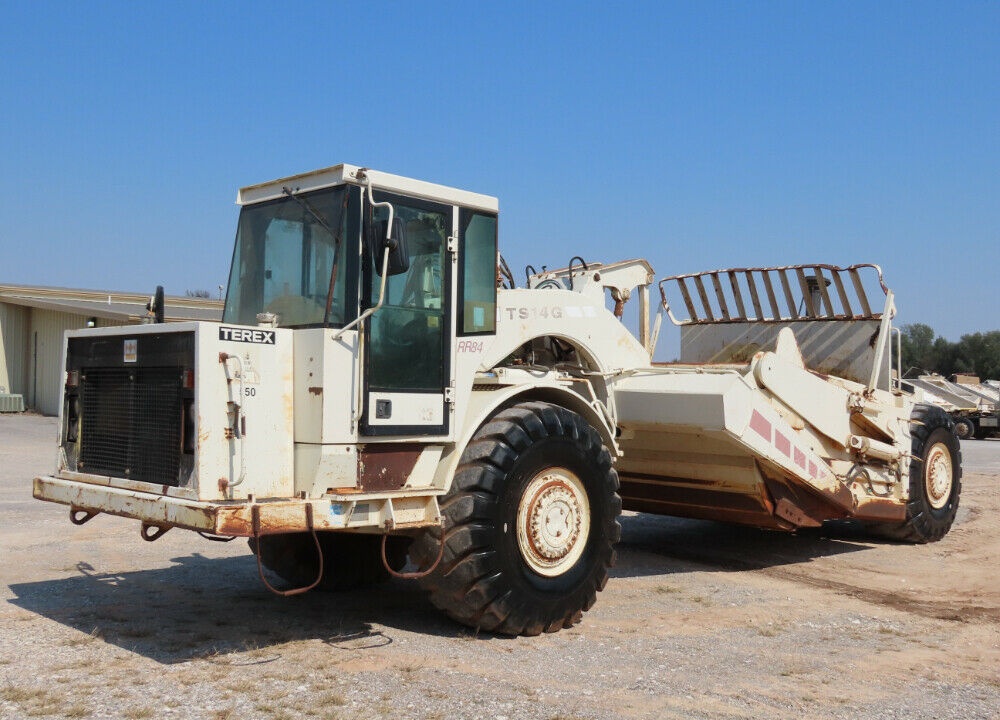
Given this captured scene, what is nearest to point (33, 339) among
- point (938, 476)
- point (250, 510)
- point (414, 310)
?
point (938, 476)

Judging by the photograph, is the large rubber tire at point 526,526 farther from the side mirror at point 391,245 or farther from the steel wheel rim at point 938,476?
the steel wheel rim at point 938,476

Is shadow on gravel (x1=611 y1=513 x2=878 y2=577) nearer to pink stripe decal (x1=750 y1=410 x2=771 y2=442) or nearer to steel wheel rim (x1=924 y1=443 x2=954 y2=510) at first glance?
steel wheel rim (x1=924 y1=443 x2=954 y2=510)

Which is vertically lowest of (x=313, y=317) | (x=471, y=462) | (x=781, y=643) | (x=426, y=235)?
(x=781, y=643)

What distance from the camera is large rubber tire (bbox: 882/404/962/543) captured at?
10352 mm

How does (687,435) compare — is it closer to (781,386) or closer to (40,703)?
(781,386)

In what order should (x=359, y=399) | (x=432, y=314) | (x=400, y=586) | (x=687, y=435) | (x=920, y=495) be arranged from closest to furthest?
(x=359, y=399)
(x=432, y=314)
(x=400, y=586)
(x=687, y=435)
(x=920, y=495)

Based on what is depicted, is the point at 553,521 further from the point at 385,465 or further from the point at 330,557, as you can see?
the point at 330,557

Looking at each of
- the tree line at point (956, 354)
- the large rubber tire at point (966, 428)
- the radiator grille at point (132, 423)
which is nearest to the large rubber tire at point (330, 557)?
the radiator grille at point (132, 423)

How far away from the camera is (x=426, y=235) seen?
6.39 meters

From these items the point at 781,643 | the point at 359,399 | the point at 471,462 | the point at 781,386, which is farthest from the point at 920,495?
the point at 359,399

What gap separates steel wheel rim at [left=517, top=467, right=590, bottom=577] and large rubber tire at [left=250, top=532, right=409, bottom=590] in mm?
1280

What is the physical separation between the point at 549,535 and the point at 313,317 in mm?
2075

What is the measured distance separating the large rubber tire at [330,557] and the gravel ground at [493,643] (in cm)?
18

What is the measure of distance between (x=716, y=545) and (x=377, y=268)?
19.3 ft
